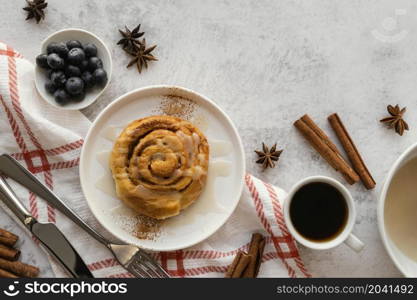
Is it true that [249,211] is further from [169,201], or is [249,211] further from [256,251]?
[169,201]

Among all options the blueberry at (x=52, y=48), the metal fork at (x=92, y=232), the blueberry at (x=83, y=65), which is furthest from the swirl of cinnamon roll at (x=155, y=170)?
the blueberry at (x=52, y=48)

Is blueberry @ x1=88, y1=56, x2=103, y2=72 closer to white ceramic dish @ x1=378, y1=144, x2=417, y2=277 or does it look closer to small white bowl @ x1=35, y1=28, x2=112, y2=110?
small white bowl @ x1=35, y1=28, x2=112, y2=110

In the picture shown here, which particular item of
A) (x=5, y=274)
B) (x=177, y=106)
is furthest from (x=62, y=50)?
(x=5, y=274)

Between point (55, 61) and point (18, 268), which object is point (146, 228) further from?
point (55, 61)

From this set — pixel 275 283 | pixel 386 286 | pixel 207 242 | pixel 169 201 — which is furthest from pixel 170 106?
pixel 386 286

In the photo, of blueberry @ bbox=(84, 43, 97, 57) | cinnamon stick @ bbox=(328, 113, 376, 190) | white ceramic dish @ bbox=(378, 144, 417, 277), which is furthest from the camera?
cinnamon stick @ bbox=(328, 113, 376, 190)

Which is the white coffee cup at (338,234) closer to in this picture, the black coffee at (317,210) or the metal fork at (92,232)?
the black coffee at (317,210)

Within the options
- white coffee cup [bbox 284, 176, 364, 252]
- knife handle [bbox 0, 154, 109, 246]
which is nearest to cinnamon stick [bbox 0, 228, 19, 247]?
knife handle [bbox 0, 154, 109, 246]
